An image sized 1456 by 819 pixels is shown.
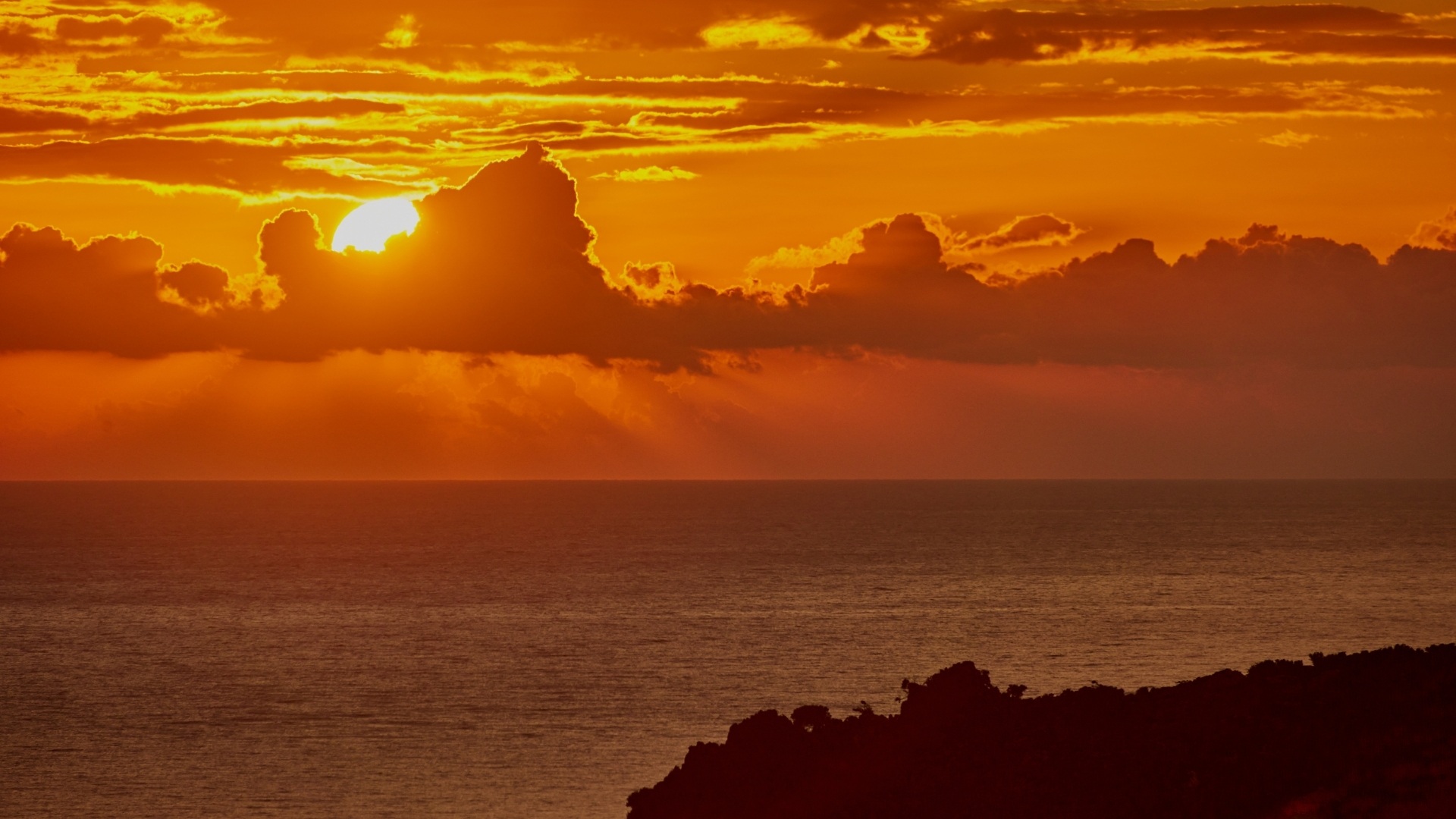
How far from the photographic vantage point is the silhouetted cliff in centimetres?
3738

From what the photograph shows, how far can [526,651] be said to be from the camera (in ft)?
363

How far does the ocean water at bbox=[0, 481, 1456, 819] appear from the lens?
71.2 meters

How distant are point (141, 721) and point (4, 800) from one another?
1675 centimetres

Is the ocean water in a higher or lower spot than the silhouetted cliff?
higher

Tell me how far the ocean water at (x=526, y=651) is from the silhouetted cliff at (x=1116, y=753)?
19.9 meters

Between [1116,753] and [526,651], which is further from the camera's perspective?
[526,651]

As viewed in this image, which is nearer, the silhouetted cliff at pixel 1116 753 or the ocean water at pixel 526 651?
the silhouetted cliff at pixel 1116 753

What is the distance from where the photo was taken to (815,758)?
149 feet

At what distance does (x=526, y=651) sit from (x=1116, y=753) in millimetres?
73994

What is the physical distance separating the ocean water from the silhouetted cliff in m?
19.9

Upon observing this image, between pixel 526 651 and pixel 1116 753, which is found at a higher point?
pixel 526 651

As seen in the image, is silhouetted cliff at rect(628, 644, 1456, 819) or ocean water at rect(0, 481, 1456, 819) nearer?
silhouetted cliff at rect(628, 644, 1456, 819)

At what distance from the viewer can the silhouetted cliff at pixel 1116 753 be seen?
123 feet

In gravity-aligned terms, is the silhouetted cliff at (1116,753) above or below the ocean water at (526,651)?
below
